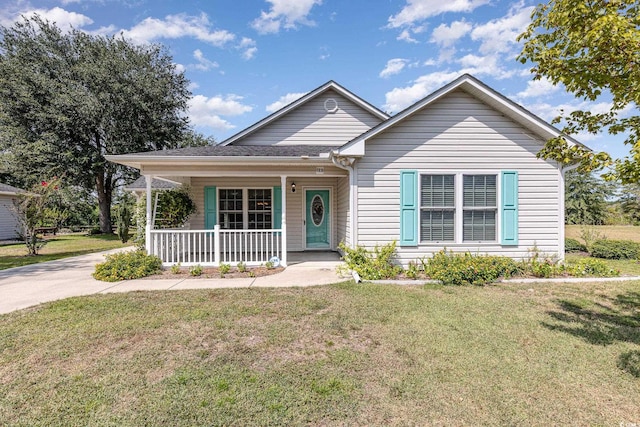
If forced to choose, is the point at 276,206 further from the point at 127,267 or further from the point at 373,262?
the point at 127,267

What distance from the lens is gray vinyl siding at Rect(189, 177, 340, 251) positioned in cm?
1005

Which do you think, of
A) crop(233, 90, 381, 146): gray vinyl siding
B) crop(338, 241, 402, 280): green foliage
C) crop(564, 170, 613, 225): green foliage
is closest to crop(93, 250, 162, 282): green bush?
crop(338, 241, 402, 280): green foliage

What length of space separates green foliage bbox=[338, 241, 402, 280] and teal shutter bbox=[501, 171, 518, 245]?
103 inches

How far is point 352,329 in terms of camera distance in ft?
13.0

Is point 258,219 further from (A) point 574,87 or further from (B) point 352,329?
(A) point 574,87

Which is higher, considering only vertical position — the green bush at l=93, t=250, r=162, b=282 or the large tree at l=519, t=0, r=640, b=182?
the large tree at l=519, t=0, r=640, b=182

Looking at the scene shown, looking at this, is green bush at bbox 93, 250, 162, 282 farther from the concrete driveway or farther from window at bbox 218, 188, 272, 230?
window at bbox 218, 188, 272, 230

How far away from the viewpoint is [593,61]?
2.96 meters

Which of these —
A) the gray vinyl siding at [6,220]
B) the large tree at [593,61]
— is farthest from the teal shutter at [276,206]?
the gray vinyl siding at [6,220]

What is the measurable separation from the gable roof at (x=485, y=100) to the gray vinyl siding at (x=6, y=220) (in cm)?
1962

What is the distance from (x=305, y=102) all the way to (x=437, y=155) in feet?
17.9

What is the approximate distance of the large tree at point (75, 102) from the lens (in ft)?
57.3

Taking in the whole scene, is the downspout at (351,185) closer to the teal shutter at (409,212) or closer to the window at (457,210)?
the teal shutter at (409,212)

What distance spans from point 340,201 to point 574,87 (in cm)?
653
